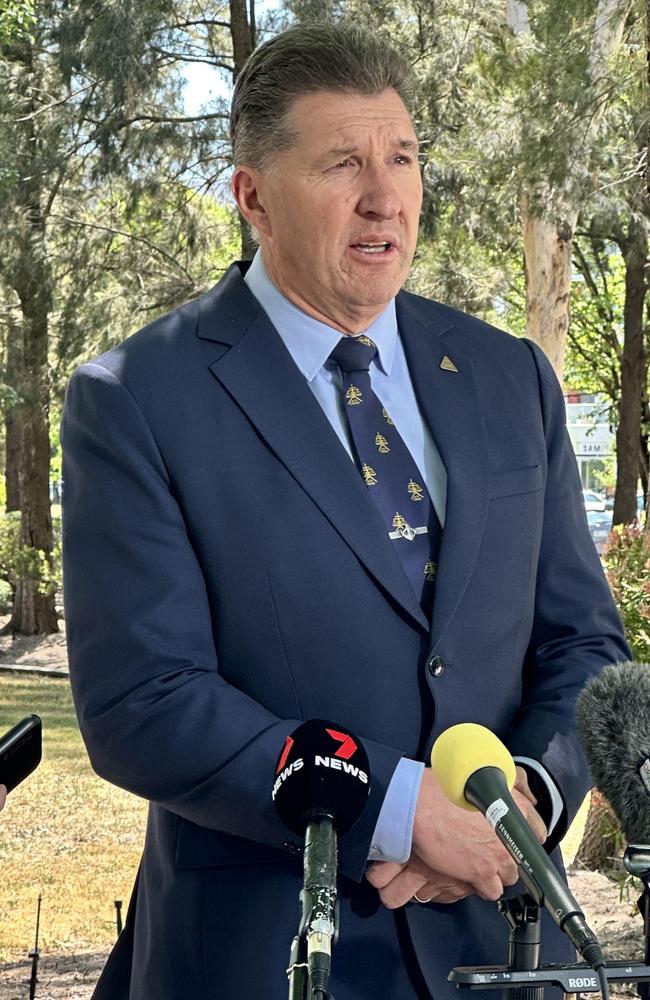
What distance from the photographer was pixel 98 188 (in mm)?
14492

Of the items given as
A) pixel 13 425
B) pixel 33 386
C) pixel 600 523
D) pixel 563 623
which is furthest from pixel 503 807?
pixel 600 523

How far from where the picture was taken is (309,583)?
202 centimetres

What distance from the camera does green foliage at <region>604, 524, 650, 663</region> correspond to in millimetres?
5973

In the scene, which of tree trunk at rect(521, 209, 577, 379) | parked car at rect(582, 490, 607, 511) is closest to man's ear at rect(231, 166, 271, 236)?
tree trunk at rect(521, 209, 577, 379)

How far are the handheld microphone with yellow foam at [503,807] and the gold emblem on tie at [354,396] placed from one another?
2.65ft

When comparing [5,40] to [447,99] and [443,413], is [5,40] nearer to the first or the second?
[447,99]

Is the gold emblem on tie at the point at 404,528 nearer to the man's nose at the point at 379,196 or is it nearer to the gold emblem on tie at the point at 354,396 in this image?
the gold emblem on tie at the point at 354,396

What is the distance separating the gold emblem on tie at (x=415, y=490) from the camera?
7.16 ft

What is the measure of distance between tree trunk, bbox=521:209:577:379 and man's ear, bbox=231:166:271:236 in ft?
36.3

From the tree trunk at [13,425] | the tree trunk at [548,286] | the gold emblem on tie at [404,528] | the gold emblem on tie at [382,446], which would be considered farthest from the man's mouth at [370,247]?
the tree trunk at [13,425]

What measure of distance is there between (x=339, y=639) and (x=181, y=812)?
0.34 metres

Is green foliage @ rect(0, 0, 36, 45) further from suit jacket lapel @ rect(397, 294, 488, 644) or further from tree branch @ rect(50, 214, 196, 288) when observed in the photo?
suit jacket lapel @ rect(397, 294, 488, 644)

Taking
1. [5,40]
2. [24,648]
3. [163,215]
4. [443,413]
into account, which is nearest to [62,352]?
[163,215]

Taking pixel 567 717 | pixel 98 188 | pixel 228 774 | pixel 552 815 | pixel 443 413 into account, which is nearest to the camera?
pixel 228 774
